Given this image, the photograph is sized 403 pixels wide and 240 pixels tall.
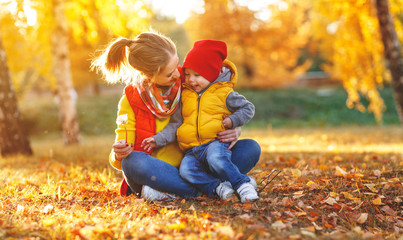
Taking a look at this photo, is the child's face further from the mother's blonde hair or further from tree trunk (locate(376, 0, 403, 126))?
tree trunk (locate(376, 0, 403, 126))

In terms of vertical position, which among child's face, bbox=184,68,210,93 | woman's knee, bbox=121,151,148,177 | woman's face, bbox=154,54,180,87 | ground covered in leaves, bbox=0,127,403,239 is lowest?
ground covered in leaves, bbox=0,127,403,239

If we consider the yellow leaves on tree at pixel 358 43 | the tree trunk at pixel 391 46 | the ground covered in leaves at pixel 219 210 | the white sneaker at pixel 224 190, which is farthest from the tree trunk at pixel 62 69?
the tree trunk at pixel 391 46

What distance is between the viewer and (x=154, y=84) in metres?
2.98

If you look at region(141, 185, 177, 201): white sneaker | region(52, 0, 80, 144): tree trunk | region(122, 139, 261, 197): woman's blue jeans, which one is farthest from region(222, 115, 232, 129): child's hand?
region(52, 0, 80, 144): tree trunk

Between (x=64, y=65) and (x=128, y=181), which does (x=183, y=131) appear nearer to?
(x=128, y=181)

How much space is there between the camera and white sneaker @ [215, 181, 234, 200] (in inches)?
107

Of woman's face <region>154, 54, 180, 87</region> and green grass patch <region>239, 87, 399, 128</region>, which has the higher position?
woman's face <region>154, 54, 180, 87</region>

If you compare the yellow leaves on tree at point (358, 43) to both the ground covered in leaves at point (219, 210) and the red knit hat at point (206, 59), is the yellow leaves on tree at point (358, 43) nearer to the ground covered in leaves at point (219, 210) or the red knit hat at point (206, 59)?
the ground covered in leaves at point (219, 210)

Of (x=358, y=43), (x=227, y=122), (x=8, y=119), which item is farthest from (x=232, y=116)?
(x=358, y=43)

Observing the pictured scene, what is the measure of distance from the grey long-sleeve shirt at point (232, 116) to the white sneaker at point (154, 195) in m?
0.37

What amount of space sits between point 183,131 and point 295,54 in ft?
53.8

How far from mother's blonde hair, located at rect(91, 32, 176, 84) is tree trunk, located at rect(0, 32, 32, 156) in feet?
10.9

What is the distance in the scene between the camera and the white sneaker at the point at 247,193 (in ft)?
8.46

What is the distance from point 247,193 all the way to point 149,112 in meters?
1.05
